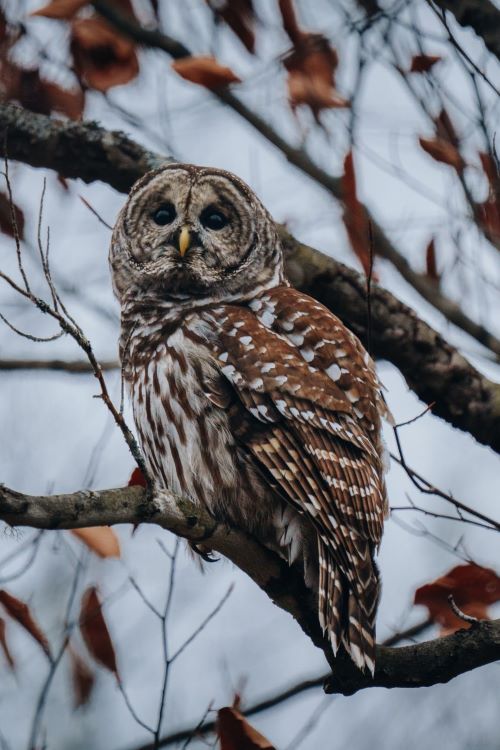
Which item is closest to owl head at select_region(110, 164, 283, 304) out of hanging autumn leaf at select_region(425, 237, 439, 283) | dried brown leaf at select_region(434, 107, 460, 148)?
hanging autumn leaf at select_region(425, 237, 439, 283)

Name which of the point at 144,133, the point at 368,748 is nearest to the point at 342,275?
the point at 144,133

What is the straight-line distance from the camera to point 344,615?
342cm

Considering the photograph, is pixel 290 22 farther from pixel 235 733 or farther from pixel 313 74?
pixel 235 733

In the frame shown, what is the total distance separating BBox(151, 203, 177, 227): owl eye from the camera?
4602mm

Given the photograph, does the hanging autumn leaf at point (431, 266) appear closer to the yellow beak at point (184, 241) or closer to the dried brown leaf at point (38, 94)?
the yellow beak at point (184, 241)

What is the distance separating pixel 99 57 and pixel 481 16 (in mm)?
1893

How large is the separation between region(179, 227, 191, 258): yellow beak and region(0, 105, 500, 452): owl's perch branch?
570 millimetres

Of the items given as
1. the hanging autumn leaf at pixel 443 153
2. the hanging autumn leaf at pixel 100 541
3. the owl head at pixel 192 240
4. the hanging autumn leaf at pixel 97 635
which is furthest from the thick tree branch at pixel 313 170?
the hanging autumn leaf at pixel 97 635

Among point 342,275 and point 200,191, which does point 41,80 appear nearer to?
point 200,191

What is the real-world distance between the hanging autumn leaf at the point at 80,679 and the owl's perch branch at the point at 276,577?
3.95 ft

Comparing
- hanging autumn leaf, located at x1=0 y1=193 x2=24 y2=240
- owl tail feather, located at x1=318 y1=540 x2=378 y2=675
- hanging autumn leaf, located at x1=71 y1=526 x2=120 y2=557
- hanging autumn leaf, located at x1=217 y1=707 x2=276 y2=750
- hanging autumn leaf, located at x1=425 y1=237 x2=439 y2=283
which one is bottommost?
hanging autumn leaf, located at x1=217 y1=707 x2=276 y2=750

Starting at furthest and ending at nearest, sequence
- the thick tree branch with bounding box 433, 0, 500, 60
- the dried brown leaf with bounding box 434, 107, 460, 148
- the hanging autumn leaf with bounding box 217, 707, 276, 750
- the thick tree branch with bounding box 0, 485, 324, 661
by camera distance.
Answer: the dried brown leaf with bounding box 434, 107, 460, 148
the thick tree branch with bounding box 433, 0, 500, 60
the hanging autumn leaf with bounding box 217, 707, 276, 750
the thick tree branch with bounding box 0, 485, 324, 661

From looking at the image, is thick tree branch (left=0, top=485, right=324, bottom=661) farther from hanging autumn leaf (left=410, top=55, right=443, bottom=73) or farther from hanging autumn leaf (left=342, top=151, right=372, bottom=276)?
hanging autumn leaf (left=410, top=55, right=443, bottom=73)

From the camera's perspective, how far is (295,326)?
3.95 m
